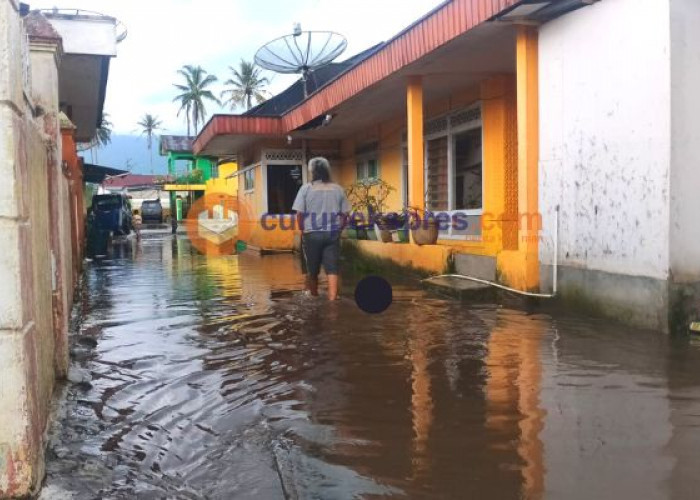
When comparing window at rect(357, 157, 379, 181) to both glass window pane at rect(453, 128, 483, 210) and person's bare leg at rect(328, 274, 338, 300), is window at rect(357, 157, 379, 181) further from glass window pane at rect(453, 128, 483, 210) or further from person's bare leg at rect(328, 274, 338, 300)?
person's bare leg at rect(328, 274, 338, 300)

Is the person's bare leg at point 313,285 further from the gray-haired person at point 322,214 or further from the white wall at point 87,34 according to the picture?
the white wall at point 87,34

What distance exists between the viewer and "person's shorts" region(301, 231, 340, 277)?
7516 mm

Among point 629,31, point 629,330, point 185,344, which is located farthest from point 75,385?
point 629,31

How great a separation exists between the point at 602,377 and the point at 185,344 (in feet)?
11.0

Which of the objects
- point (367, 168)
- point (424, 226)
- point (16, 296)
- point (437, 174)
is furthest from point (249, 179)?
point (16, 296)

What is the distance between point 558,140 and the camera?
6723 mm

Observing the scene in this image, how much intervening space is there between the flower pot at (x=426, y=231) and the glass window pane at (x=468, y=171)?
4.81 feet

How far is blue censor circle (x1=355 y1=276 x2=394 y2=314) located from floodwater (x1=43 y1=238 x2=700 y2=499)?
46 centimetres

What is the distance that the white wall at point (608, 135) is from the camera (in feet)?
17.6

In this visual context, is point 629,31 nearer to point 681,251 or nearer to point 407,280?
point 681,251

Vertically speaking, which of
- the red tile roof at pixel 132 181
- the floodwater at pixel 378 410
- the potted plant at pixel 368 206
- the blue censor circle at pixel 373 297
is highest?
the red tile roof at pixel 132 181

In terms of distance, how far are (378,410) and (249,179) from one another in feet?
52.2

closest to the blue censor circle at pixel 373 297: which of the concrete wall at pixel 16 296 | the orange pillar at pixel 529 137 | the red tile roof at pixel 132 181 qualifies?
the orange pillar at pixel 529 137

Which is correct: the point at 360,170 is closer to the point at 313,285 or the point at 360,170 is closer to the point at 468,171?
the point at 468,171
